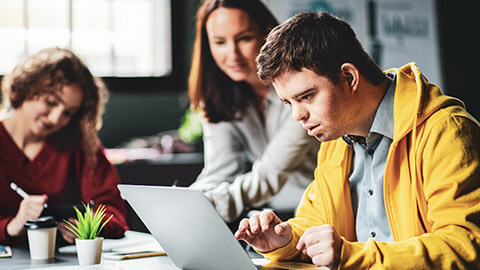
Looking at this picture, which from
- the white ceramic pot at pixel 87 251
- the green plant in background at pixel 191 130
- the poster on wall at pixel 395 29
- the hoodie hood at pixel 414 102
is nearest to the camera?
the hoodie hood at pixel 414 102

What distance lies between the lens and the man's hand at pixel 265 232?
126 centimetres

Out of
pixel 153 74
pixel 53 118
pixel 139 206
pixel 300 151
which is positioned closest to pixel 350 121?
pixel 139 206

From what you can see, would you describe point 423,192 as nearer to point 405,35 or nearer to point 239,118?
point 239,118

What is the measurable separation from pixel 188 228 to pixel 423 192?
516 millimetres

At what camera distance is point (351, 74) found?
1.29m

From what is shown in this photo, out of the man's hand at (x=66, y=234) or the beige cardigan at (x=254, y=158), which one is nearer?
Answer: the man's hand at (x=66, y=234)

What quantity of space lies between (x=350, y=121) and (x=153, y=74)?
11.2 feet

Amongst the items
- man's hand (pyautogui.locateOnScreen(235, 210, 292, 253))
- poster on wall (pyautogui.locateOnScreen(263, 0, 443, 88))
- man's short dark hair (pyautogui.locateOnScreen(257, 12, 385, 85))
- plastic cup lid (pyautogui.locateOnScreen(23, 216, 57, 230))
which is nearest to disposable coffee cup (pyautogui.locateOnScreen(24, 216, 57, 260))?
plastic cup lid (pyautogui.locateOnScreen(23, 216, 57, 230))

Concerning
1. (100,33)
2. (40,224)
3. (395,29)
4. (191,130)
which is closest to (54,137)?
(40,224)

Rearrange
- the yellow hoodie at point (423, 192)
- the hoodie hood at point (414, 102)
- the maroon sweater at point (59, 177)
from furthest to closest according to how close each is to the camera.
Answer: the maroon sweater at point (59, 177) → the hoodie hood at point (414, 102) → the yellow hoodie at point (423, 192)

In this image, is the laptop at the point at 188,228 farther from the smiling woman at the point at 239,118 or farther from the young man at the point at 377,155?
the smiling woman at the point at 239,118

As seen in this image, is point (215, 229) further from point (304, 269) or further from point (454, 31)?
point (454, 31)

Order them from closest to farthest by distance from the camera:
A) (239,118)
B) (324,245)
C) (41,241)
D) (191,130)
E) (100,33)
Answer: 1. (324,245)
2. (41,241)
3. (239,118)
4. (191,130)
5. (100,33)

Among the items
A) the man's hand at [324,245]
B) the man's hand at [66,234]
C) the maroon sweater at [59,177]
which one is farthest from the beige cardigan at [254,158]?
the man's hand at [324,245]
